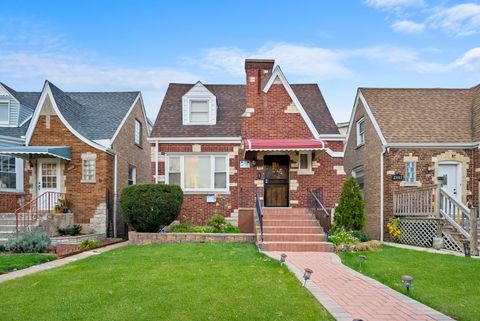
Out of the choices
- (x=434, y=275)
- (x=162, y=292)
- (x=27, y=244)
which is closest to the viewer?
(x=162, y=292)

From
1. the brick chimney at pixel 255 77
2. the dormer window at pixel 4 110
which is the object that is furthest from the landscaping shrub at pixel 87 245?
the dormer window at pixel 4 110

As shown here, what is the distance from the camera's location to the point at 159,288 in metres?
7.00

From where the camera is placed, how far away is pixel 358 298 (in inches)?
256

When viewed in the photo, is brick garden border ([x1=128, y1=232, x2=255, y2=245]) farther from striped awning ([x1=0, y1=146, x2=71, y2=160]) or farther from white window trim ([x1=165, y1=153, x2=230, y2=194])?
striped awning ([x1=0, y1=146, x2=71, y2=160])

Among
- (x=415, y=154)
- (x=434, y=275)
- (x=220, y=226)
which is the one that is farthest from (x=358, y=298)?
(x=415, y=154)

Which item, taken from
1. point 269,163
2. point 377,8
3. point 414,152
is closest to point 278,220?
point 269,163

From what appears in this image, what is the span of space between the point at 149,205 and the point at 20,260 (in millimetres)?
4697

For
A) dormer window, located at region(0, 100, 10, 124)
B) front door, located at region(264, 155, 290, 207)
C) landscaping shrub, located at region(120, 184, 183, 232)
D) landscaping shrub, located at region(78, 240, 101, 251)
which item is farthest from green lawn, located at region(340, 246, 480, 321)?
dormer window, located at region(0, 100, 10, 124)

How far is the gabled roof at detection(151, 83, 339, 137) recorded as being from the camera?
1838 cm

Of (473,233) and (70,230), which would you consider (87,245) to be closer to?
(70,230)

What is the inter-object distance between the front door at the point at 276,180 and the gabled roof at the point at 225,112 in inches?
85.1

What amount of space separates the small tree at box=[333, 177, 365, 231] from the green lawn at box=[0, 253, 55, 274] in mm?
9710

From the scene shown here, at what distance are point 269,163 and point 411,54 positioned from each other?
7477 millimetres

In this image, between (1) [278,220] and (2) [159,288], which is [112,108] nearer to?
(1) [278,220]
